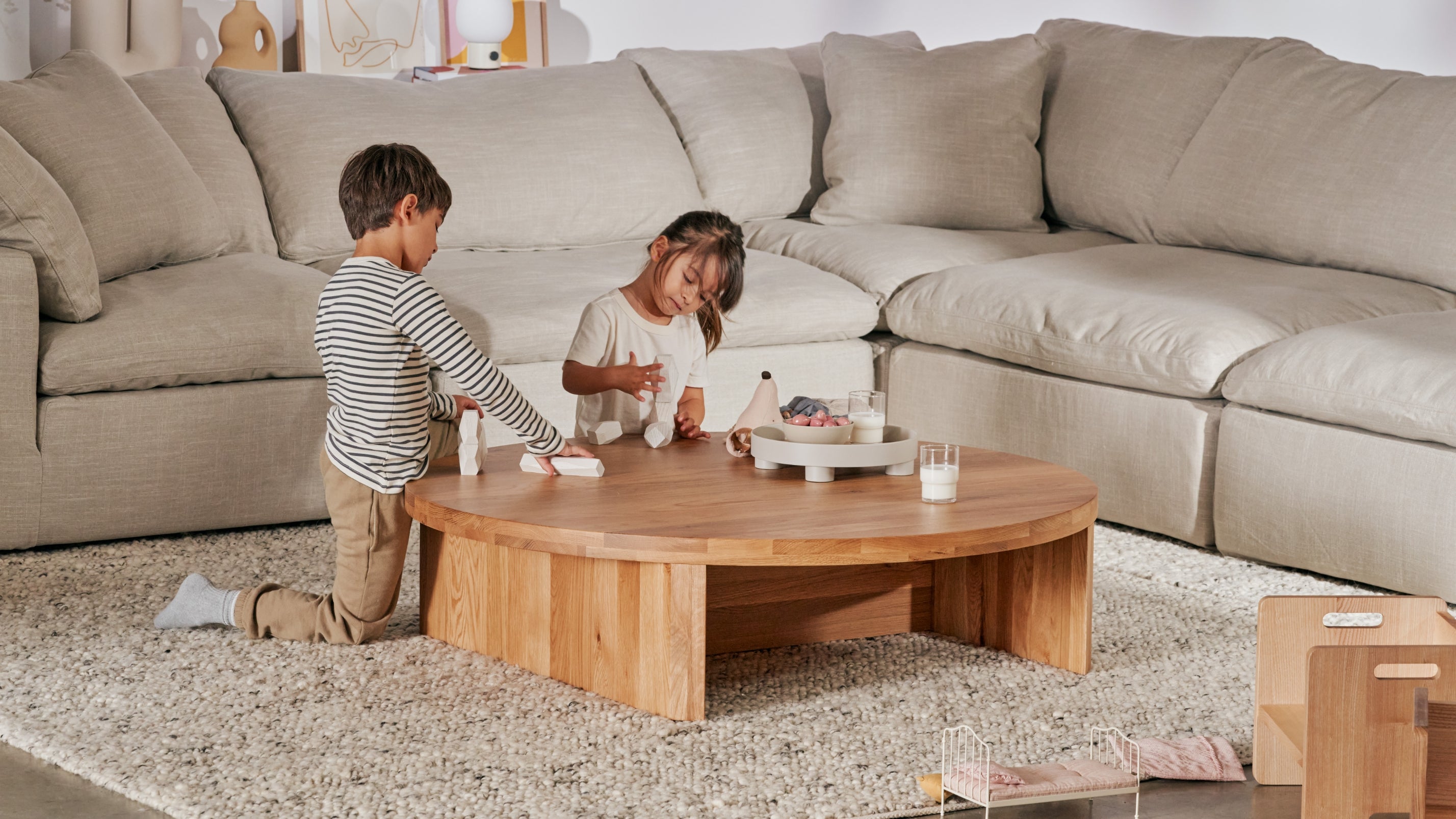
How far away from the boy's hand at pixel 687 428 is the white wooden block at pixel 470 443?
0.43m

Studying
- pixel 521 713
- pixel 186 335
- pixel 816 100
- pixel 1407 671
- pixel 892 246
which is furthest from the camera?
pixel 816 100

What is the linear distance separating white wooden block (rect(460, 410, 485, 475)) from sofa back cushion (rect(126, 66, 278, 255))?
4.58 feet

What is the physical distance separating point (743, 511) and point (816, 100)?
2368mm

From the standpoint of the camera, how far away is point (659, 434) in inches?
95.0

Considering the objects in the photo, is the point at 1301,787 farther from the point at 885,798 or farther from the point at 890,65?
the point at 890,65

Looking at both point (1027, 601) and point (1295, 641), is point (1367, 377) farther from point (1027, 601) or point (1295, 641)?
point (1295, 641)

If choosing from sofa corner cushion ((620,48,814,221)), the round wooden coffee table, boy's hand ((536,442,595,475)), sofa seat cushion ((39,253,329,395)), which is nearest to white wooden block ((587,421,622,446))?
the round wooden coffee table

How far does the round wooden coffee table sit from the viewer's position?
1.87 m

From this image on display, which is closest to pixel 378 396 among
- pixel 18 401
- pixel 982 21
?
pixel 18 401

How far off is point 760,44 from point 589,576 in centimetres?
338

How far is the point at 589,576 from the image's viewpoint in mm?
1994

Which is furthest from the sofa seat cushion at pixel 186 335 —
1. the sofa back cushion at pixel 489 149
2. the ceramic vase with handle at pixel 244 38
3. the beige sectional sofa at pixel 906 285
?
the ceramic vase with handle at pixel 244 38

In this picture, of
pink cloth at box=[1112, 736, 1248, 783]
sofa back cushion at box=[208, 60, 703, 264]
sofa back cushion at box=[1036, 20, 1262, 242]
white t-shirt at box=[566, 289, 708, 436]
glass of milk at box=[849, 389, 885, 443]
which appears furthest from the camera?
sofa back cushion at box=[1036, 20, 1262, 242]

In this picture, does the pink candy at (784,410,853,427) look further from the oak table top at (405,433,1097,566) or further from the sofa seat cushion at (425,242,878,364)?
the sofa seat cushion at (425,242,878,364)
